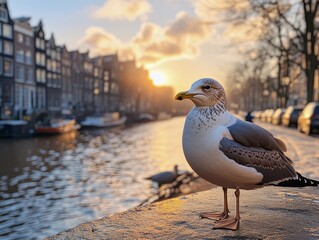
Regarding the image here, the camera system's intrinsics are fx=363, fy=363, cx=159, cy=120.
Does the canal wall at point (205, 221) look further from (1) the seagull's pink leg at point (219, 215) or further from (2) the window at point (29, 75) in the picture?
(2) the window at point (29, 75)

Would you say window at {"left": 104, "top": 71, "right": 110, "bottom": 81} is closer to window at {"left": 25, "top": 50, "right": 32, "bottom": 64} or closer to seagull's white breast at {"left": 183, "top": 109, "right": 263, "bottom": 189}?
window at {"left": 25, "top": 50, "right": 32, "bottom": 64}

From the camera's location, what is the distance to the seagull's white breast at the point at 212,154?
2869 mm

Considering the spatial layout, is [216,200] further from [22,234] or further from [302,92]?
[302,92]

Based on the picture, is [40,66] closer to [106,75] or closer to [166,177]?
[106,75]

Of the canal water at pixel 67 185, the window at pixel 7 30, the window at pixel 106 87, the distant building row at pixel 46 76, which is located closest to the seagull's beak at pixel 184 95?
the canal water at pixel 67 185

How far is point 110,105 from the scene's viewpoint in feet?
253

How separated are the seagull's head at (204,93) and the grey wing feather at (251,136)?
27 centimetres

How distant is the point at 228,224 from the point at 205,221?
282 mm

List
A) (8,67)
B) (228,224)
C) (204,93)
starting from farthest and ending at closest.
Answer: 1. (8,67)
2. (228,224)
3. (204,93)

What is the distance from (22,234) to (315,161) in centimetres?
757

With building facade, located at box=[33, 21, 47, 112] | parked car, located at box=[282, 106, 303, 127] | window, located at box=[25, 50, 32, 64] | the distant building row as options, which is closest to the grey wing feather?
parked car, located at box=[282, 106, 303, 127]

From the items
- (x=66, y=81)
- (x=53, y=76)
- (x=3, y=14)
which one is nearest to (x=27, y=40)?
(x=3, y=14)

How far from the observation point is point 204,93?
9.80 feet

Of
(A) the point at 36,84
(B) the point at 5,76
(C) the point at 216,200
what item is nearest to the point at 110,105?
(A) the point at 36,84
